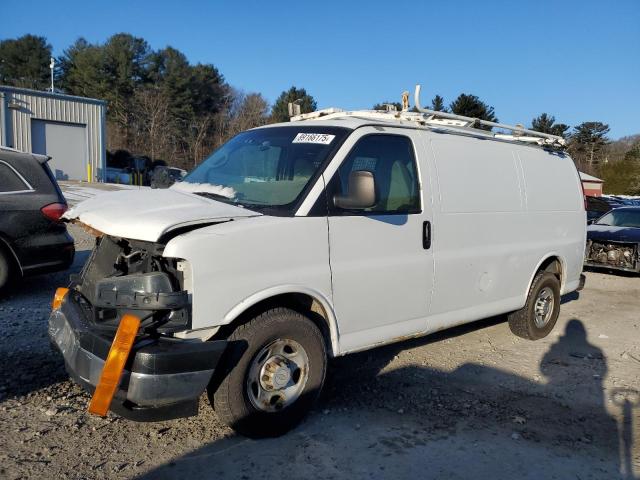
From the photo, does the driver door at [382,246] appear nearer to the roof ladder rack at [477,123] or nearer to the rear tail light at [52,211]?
the roof ladder rack at [477,123]

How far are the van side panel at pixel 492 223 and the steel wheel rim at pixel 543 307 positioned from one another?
443 millimetres

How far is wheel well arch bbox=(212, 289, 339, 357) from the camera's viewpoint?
3.30 meters

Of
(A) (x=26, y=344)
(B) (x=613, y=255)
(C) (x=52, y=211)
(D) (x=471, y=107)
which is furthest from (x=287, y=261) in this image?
(D) (x=471, y=107)

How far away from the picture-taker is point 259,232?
3344 millimetres

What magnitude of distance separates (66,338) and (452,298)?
3.05 metres

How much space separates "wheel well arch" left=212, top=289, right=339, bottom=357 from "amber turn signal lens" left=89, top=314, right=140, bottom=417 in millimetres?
538

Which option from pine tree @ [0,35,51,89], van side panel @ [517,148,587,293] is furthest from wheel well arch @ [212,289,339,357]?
pine tree @ [0,35,51,89]

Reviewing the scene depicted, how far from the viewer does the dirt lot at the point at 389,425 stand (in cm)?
330

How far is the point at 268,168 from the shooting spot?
13.5ft

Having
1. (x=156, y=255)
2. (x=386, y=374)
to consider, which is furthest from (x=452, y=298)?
(x=156, y=255)

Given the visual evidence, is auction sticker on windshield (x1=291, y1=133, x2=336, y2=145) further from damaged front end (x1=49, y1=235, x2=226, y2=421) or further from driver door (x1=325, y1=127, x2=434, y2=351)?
damaged front end (x1=49, y1=235, x2=226, y2=421)

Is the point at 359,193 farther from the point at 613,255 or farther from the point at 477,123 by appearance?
the point at 613,255

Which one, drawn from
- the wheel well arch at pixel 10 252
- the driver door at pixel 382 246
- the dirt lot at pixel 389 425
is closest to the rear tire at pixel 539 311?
the dirt lot at pixel 389 425

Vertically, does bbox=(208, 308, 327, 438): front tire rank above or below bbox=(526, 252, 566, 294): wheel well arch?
below
